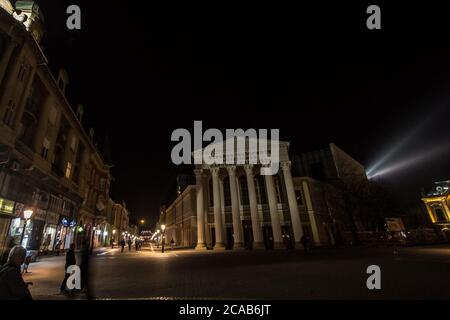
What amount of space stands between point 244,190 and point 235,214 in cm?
508

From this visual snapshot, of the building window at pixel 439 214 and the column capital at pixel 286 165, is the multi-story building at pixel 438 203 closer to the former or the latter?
the building window at pixel 439 214

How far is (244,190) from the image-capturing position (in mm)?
35875

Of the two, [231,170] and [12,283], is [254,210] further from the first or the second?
[12,283]

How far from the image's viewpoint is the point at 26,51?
17312mm

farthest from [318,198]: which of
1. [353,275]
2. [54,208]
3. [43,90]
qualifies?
[43,90]

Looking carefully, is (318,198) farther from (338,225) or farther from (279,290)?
(279,290)

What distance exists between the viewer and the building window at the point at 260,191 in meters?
35.3

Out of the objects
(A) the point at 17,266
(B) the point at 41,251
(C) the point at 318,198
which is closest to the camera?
(A) the point at 17,266

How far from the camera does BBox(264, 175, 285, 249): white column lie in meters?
30.5

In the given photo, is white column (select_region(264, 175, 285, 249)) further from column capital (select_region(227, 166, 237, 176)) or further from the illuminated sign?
the illuminated sign

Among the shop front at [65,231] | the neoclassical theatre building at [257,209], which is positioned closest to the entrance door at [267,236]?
the neoclassical theatre building at [257,209]
